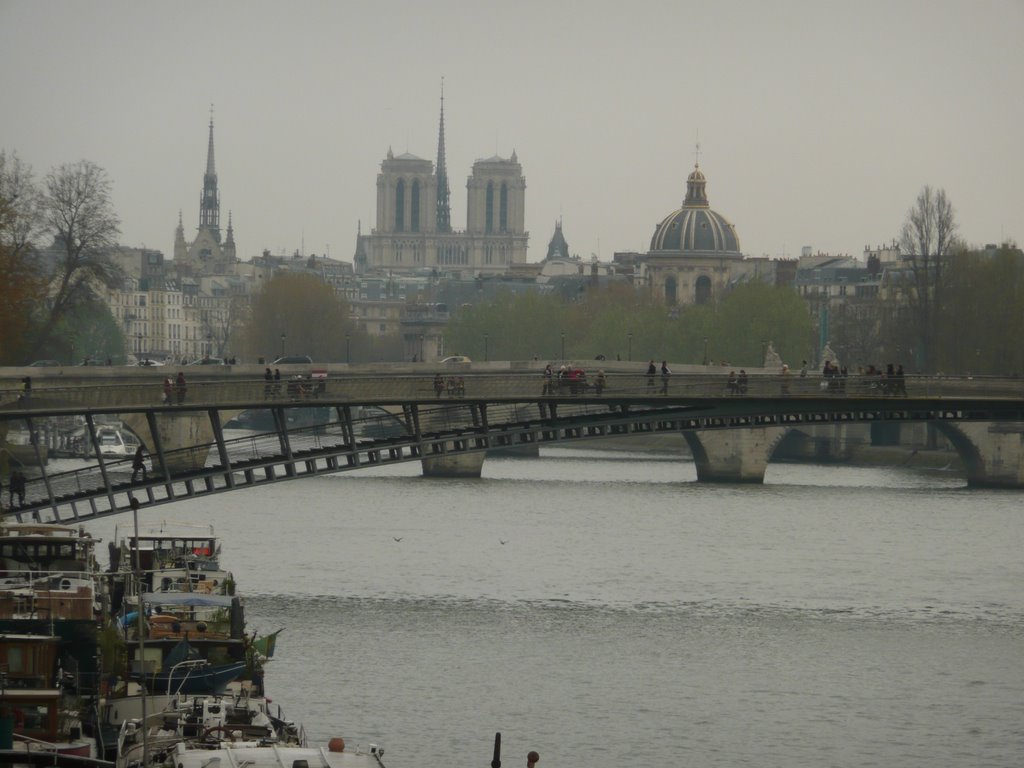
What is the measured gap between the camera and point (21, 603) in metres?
36.8

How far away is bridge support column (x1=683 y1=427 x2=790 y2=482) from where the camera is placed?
94.4 meters

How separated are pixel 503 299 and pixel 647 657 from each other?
417ft

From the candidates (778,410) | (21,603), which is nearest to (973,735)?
(21,603)

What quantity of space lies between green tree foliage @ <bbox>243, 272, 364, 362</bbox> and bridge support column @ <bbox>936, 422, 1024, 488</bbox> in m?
63.8

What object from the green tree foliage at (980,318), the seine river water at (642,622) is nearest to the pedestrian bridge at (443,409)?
the seine river water at (642,622)

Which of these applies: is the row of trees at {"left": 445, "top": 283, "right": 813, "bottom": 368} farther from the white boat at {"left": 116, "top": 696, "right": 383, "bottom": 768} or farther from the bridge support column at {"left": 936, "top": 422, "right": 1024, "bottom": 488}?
the white boat at {"left": 116, "top": 696, "right": 383, "bottom": 768}

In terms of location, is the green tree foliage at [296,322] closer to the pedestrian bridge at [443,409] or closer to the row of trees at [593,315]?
the row of trees at [593,315]

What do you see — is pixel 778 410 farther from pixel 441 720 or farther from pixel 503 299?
pixel 503 299

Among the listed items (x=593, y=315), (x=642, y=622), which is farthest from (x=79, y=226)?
(x=593, y=315)

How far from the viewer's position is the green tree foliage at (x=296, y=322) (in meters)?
152

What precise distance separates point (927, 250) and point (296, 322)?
5413 centimetres

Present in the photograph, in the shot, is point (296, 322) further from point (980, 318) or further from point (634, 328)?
point (980, 318)

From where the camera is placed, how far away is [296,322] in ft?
503

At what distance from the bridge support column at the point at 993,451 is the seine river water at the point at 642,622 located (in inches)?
298
